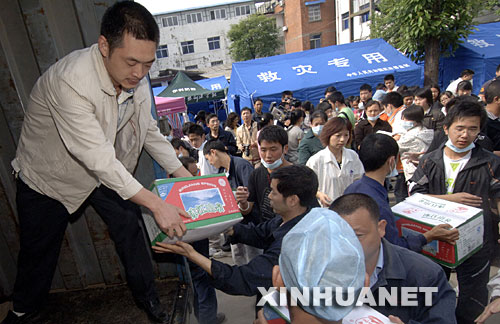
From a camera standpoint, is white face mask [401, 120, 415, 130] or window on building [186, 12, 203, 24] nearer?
white face mask [401, 120, 415, 130]

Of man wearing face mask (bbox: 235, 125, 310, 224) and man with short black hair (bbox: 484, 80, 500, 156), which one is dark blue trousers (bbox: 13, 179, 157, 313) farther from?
A: man with short black hair (bbox: 484, 80, 500, 156)

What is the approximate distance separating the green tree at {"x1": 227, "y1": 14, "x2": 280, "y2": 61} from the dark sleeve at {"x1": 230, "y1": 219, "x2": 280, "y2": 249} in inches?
1463

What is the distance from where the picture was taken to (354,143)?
5.00 m

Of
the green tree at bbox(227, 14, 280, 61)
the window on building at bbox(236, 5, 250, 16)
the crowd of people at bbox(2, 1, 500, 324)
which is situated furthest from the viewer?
the window on building at bbox(236, 5, 250, 16)

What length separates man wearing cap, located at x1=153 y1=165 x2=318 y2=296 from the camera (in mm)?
1661

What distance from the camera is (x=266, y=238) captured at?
7.42 feet

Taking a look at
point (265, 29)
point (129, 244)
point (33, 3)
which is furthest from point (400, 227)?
point (265, 29)

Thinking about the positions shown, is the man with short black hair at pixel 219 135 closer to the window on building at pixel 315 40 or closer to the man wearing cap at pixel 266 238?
the man wearing cap at pixel 266 238

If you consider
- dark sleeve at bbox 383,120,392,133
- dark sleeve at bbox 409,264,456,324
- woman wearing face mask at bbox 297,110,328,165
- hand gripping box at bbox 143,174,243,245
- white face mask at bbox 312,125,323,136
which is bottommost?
dark sleeve at bbox 383,120,392,133

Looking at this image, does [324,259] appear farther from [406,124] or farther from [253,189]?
[406,124]

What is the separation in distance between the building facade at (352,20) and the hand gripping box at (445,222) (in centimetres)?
2321

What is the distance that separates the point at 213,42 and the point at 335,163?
4503 centimetres

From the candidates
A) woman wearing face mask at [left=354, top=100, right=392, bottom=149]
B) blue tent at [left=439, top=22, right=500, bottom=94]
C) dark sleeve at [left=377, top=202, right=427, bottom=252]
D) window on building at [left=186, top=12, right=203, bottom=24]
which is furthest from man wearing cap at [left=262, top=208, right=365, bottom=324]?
window on building at [left=186, top=12, right=203, bottom=24]

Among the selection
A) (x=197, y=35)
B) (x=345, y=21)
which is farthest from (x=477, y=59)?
(x=197, y=35)
